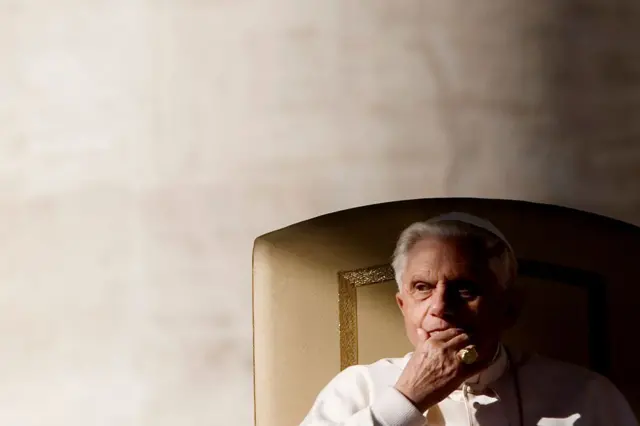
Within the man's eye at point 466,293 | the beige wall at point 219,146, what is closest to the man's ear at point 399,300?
the man's eye at point 466,293

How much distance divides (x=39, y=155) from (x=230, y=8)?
21.1 inches

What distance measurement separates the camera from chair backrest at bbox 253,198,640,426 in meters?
1.77

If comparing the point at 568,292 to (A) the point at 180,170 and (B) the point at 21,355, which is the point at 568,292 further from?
(B) the point at 21,355

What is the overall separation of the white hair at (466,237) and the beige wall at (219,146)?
0.13 metres

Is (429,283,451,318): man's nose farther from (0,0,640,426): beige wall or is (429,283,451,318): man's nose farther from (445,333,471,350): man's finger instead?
(0,0,640,426): beige wall

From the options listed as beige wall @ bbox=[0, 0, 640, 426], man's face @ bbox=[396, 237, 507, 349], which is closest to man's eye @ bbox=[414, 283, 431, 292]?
man's face @ bbox=[396, 237, 507, 349]

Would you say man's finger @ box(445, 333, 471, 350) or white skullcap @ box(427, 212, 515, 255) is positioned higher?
white skullcap @ box(427, 212, 515, 255)

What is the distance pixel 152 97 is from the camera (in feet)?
6.86

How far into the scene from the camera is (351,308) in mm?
1852

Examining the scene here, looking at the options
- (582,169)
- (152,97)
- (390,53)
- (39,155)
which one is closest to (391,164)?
(390,53)

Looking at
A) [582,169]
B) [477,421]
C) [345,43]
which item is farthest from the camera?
[345,43]

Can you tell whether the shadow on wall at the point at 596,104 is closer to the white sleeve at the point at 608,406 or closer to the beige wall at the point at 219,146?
the beige wall at the point at 219,146

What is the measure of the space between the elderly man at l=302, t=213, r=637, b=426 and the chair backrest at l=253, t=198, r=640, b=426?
3 cm

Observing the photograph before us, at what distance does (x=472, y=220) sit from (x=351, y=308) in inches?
11.4
